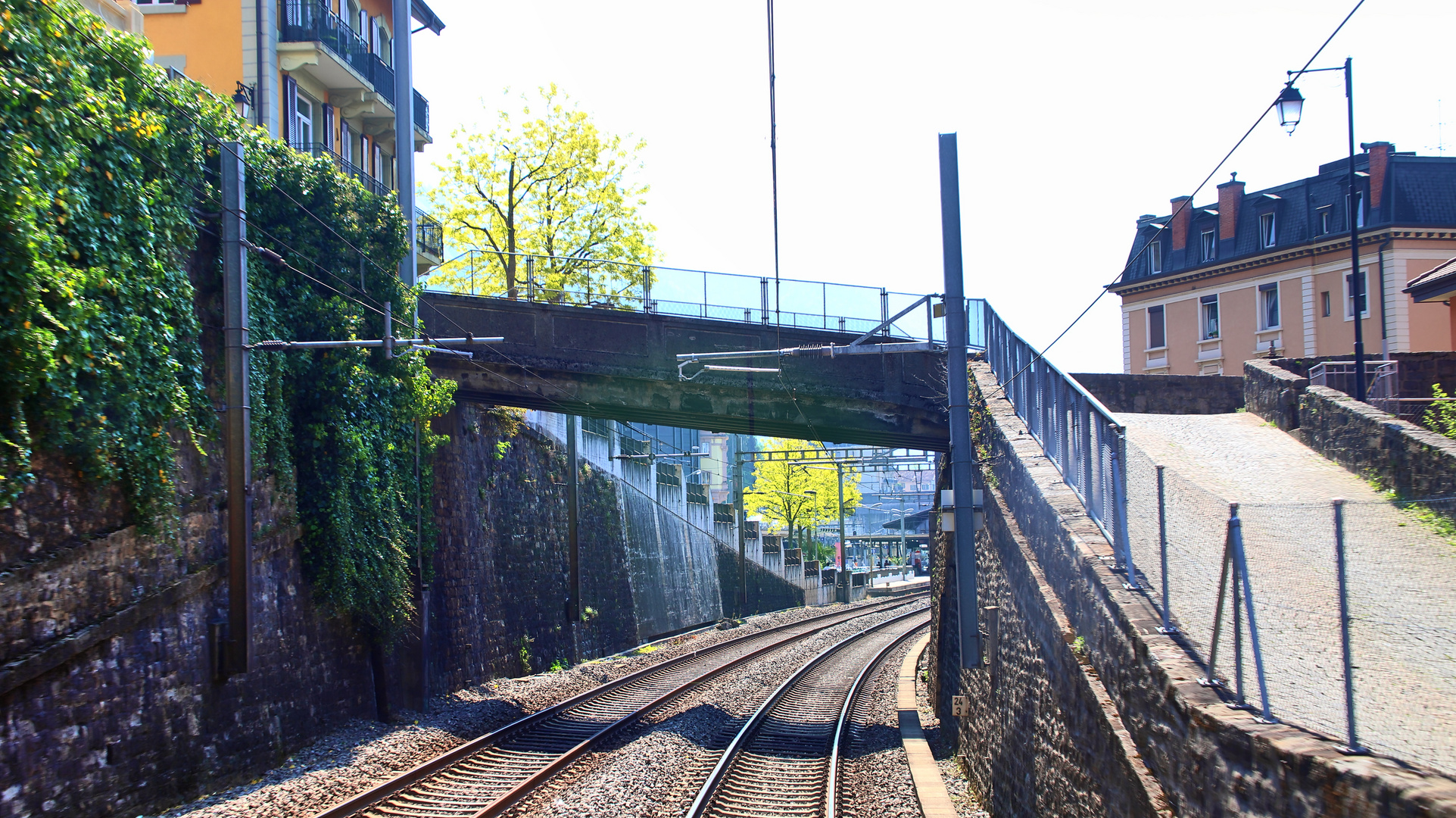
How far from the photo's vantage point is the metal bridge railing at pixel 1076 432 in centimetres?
903

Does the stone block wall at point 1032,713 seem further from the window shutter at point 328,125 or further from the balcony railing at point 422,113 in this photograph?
the balcony railing at point 422,113

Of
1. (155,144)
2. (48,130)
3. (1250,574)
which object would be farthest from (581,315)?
(1250,574)

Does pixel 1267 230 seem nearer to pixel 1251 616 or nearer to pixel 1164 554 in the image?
pixel 1164 554

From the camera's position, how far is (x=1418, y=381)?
1866 cm

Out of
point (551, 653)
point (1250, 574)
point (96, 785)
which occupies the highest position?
point (1250, 574)

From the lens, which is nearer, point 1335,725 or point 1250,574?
point 1335,725

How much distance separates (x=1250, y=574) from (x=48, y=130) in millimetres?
11756

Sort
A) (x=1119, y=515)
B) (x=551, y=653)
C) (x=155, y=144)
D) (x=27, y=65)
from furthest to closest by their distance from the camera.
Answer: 1. (x=551, y=653)
2. (x=155, y=144)
3. (x=27, y=65)
4. (x=1119, y=515)

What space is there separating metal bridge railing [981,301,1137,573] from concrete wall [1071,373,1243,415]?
→ 661cm

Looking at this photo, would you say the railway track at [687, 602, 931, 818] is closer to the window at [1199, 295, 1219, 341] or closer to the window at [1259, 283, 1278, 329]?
the window at [1259, 283, 1278, 329]

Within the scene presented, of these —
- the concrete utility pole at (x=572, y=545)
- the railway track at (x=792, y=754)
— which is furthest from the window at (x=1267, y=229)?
the concrete utility pole at (x=572, y=545)

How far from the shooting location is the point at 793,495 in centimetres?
5972

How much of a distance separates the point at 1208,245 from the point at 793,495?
25.5 m

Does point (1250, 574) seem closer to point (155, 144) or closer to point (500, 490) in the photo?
point (155, 144)
